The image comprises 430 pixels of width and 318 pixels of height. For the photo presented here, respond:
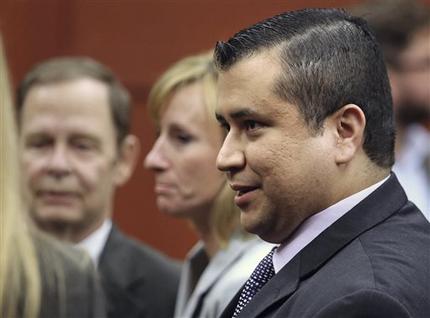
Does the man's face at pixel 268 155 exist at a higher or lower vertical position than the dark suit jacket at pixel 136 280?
higher

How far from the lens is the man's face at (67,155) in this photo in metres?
4.63

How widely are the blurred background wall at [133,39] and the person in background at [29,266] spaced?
3.26 meters

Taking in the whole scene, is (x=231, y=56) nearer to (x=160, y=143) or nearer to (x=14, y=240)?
(x=14, y=240)

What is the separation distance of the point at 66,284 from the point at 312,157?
2.04 feet

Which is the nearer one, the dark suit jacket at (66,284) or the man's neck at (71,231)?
the dark suit jacket at (66,284)

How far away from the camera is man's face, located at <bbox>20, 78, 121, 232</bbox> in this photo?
15.2 feet

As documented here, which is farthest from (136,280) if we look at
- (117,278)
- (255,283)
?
(255,283)

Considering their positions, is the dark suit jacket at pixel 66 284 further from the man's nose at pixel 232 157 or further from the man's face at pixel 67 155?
the man's face at pixel 67 155

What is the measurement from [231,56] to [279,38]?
4.2 inches

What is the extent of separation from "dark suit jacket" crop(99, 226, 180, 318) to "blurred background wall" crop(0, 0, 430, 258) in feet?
4.51

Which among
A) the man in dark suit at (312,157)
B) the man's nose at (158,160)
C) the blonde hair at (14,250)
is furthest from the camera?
the man's nose at (158,160)

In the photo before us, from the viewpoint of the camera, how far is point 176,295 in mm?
4410

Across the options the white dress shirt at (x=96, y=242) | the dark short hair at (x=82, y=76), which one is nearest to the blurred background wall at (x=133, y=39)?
the dark short hair at (x=82, y=76)

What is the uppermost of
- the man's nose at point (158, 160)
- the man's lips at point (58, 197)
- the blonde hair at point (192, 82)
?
the blonde hair at point (192, 82)
